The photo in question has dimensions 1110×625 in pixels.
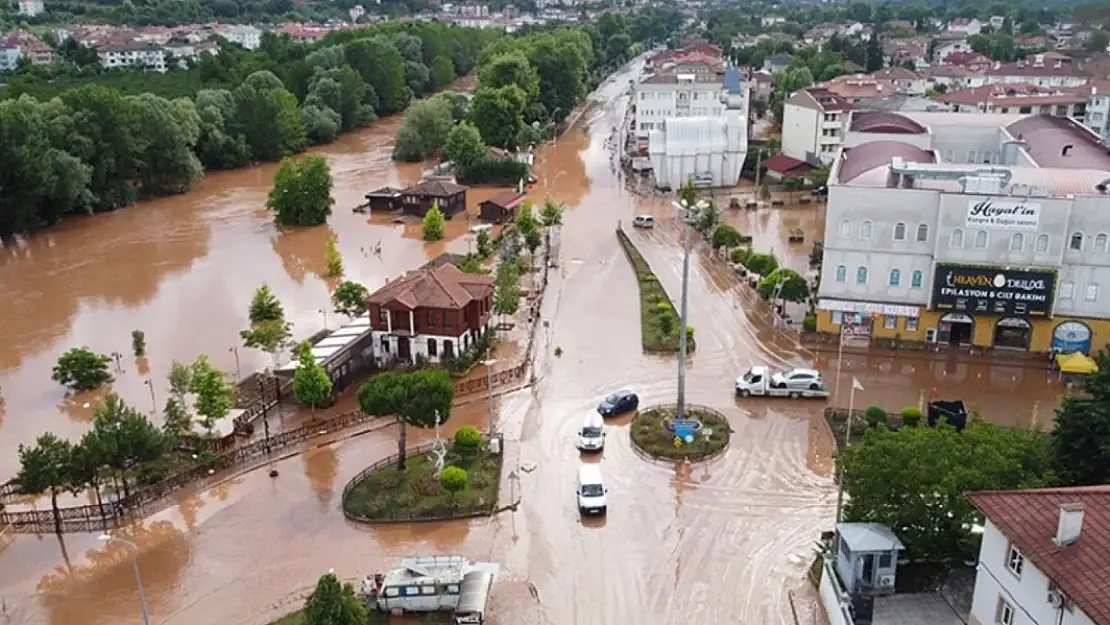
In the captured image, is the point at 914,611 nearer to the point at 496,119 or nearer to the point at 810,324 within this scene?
the point at 810,324

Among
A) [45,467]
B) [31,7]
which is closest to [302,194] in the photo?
[45,467]

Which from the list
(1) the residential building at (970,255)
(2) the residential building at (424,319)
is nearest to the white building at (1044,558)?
(1) the residential building at (970,255)

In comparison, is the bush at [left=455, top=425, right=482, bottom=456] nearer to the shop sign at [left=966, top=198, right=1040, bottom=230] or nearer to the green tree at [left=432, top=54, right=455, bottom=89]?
the shop sign at [left=966, top=198, right=1040, bottom=230]

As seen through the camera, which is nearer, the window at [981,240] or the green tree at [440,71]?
the window at [981,240]

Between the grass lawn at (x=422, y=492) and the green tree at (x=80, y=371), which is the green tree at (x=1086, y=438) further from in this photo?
the green tree at (x=80, y=371)

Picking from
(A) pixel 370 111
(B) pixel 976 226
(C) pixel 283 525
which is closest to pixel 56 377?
(C) pixel 283 525

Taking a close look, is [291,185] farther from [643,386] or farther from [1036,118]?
[1036,118]

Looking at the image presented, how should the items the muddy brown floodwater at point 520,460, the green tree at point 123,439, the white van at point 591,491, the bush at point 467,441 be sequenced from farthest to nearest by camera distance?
the bush at point 467,441
the white van at point 591,491
the green tree at point 123,439
the muddy brown floodwater at point 520,460
